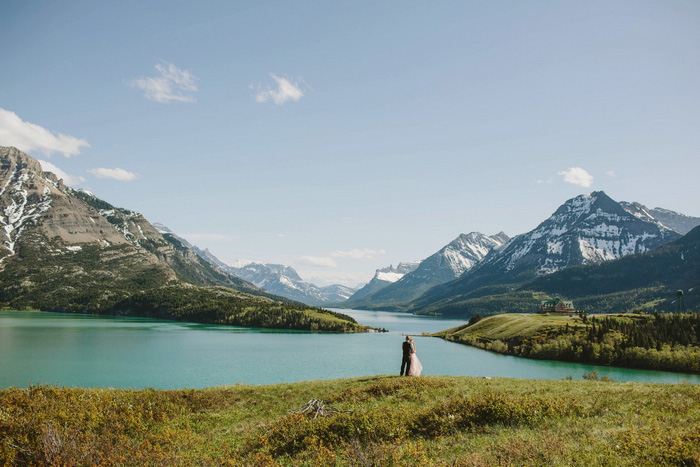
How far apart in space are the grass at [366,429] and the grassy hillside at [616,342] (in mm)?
102353

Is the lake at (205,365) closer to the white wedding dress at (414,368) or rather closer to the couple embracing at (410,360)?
the couple embracing at (410,360)

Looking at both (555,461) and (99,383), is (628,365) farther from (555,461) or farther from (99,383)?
(99,383)

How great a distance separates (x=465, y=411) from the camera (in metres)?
15.6

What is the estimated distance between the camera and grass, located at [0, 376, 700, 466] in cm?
1091

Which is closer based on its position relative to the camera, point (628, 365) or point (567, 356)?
point (628, 365)

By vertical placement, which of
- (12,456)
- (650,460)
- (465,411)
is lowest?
(12,456)

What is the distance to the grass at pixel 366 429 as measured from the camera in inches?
430

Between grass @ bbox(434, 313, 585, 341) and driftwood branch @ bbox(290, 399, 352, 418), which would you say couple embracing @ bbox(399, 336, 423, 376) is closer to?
driftwood branch @ bbox(290, 399, 352, 418)

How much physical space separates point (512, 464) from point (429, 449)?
3376 mm

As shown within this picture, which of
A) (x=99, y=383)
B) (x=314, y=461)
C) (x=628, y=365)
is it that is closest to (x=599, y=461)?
(x=314, y=461)

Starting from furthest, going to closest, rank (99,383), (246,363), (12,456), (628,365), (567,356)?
(567,356) < (628,365) < (246,363) < (99,383) < (12,456)

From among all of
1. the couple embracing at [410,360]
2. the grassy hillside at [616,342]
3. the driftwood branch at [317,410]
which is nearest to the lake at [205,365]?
the grassy hillside at [616,342]

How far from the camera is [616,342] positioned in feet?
354

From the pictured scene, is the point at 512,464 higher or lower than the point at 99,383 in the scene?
higher
